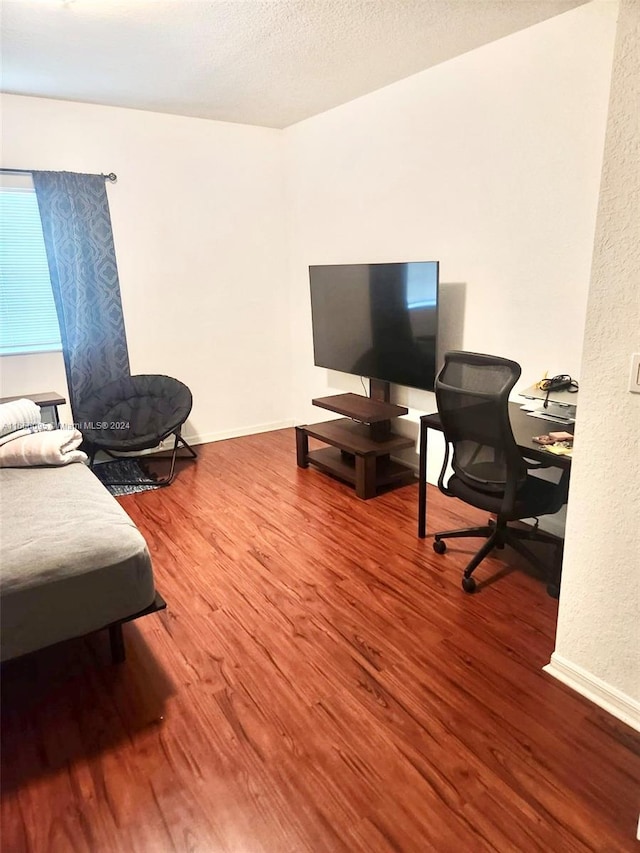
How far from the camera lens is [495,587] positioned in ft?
8.57

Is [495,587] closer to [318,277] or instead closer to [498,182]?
[498,182]

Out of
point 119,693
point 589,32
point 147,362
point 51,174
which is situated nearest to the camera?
point 119,693

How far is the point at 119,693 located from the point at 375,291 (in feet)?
9.27

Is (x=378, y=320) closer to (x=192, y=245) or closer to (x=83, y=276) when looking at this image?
(x=192, y=245)

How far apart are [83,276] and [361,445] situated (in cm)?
242

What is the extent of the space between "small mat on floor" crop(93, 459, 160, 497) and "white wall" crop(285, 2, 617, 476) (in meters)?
2.02

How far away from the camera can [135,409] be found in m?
4.34

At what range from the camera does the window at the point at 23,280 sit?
3867 millimetres

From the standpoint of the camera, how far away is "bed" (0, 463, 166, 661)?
1.75 meters

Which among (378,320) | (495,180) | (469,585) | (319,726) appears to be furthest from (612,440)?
(378,320)

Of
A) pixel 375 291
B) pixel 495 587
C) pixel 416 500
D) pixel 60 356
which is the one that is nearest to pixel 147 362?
pixel 60 356

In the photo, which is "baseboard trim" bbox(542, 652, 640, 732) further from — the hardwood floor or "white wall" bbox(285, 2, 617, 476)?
"white wall" bbox(285, 2, 617, 476)

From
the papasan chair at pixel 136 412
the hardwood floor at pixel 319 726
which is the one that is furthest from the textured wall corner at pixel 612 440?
the papasan chair at pixel 136 412

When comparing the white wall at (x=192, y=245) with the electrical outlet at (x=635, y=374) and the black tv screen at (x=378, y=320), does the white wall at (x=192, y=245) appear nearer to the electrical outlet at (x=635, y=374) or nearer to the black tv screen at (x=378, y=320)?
the black tv screen at (x=378, y=320)
